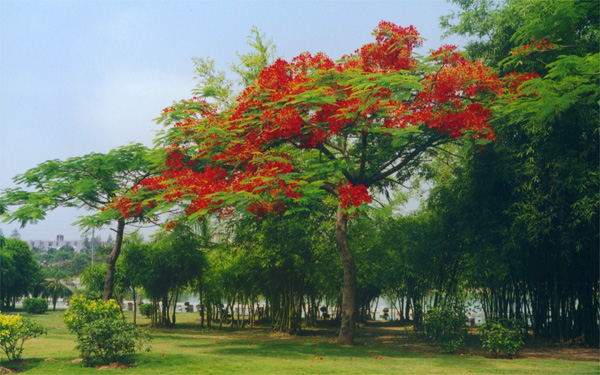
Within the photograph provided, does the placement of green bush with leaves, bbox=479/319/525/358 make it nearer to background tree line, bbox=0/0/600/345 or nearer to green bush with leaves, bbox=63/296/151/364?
background tree line, bbox=0/0/600/345

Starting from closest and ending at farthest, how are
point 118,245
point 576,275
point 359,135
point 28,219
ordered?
point 576,275 < point 359,135 < point 28,219 < point 118,245

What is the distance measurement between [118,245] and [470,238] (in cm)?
1212

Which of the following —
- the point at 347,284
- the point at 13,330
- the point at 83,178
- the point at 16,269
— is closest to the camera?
the point at 13,330

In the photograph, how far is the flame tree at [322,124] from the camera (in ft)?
35.9

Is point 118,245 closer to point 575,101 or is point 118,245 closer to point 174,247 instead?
point 174,247

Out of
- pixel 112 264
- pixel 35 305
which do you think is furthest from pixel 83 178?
pixel 35 305

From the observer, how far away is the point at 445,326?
1227 centimetres

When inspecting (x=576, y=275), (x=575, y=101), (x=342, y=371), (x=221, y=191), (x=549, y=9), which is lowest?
(x=342, y=371)

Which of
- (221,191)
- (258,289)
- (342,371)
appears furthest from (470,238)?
(258,289)

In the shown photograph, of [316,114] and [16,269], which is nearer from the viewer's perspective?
[316,114]

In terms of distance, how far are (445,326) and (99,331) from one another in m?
7.86

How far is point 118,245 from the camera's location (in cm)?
1817

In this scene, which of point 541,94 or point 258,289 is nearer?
point 541,94

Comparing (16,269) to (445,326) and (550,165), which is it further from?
(550,165)
